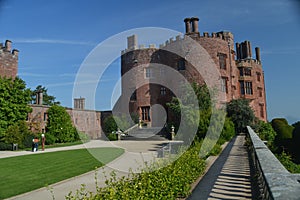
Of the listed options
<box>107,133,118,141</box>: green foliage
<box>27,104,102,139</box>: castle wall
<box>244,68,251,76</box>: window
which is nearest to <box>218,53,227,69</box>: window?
<box>244,68,251,76</box>: window

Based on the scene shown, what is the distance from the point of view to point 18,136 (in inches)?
898

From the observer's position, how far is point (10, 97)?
980 inches

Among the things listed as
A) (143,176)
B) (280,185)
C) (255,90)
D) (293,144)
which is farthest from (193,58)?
(280,185)

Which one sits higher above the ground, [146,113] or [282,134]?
[146,113]

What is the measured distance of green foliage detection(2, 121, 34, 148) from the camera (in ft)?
73.9

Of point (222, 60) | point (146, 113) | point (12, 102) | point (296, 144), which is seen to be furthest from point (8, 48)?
point (296, 144)

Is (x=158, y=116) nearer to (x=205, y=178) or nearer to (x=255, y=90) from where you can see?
(x=255, y=90)

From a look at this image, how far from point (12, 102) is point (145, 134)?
48.5 feet

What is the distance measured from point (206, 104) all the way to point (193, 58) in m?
8.44

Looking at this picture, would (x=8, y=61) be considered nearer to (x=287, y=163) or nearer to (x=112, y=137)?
(x=112, y=137)

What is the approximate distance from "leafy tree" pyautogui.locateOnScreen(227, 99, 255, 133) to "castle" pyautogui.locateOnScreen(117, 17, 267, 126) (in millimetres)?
3972

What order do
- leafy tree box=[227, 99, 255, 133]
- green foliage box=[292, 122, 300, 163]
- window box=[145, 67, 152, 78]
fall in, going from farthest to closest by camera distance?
window box=[145, 67, 152, 78] < leafy tree box=[227, 99, 255, 133] < green foliage box=[292, 122, 300, 163]

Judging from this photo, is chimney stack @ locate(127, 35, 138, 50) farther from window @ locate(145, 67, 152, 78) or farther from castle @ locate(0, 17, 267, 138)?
window @ locate(145, 67, 152, 78)

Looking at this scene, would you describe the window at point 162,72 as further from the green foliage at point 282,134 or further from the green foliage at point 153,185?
the green foliage at point 153,185
